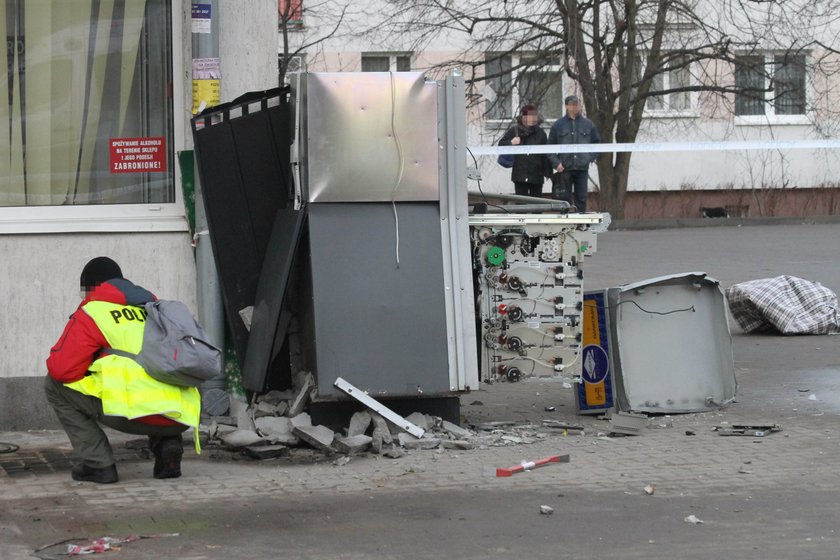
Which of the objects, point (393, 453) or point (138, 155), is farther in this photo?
point (138, 155)

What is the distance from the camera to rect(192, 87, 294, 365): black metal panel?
7.68 metres

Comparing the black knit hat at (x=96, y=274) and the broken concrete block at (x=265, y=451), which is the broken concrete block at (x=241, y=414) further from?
the black knit hat at (x=96, y=274)

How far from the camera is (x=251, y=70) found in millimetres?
8172

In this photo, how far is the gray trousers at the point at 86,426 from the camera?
649 centimetres

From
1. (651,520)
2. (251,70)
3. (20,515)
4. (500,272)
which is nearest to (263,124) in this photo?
(251,70)

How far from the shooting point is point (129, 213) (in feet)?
26.9

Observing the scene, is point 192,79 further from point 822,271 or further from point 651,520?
point 822,271

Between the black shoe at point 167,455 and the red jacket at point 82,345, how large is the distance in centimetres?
21

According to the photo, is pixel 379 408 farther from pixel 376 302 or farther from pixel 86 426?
pixel 86 426

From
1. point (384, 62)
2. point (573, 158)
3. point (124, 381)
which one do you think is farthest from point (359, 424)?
point (384, 62)

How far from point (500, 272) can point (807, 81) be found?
77.6 feet

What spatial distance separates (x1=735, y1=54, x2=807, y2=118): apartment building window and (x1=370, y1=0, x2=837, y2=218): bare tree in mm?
42

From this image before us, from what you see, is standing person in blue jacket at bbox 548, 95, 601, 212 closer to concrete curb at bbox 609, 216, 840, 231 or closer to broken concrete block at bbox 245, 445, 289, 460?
broken concrete block at bbox 245, 445, 289, 460

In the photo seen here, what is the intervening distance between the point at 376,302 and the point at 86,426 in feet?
5.68
